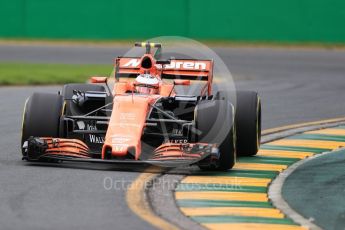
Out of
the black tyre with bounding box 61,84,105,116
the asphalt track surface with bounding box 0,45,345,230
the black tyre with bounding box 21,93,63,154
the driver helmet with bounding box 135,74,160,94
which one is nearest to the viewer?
the asphalt track surface with bounding box 0,45,345,230

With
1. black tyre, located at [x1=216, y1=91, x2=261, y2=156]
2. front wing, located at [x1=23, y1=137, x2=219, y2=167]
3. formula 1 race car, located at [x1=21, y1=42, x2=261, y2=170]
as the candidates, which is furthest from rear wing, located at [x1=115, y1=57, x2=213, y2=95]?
front wing, located at [x1=23, y1=137, x2=219, y2=167]

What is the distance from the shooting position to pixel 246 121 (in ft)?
43.0

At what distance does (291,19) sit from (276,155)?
22334mm

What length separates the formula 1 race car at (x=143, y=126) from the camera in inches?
460

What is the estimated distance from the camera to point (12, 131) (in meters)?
15.3

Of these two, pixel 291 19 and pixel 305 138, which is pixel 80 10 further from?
pixel 305 138

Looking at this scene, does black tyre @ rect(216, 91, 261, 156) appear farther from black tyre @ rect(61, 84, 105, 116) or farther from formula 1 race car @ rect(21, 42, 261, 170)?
black tyre @ rect(61, 84, 105, 116)

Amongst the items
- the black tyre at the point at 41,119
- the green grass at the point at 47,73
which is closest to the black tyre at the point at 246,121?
the black tyre at the point at 41,119

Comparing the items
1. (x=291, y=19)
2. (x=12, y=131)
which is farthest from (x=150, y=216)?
(x=291, y=19)

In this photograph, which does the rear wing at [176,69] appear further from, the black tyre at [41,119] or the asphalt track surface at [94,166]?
the asphalt track surface at [94,166]

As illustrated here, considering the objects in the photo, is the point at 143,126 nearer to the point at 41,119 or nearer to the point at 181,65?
the point at 41,119

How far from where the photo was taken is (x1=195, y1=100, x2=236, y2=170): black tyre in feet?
38.8

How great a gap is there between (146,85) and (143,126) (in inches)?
41.7

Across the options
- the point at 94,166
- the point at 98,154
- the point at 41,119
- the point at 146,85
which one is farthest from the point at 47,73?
the point at 98,154
